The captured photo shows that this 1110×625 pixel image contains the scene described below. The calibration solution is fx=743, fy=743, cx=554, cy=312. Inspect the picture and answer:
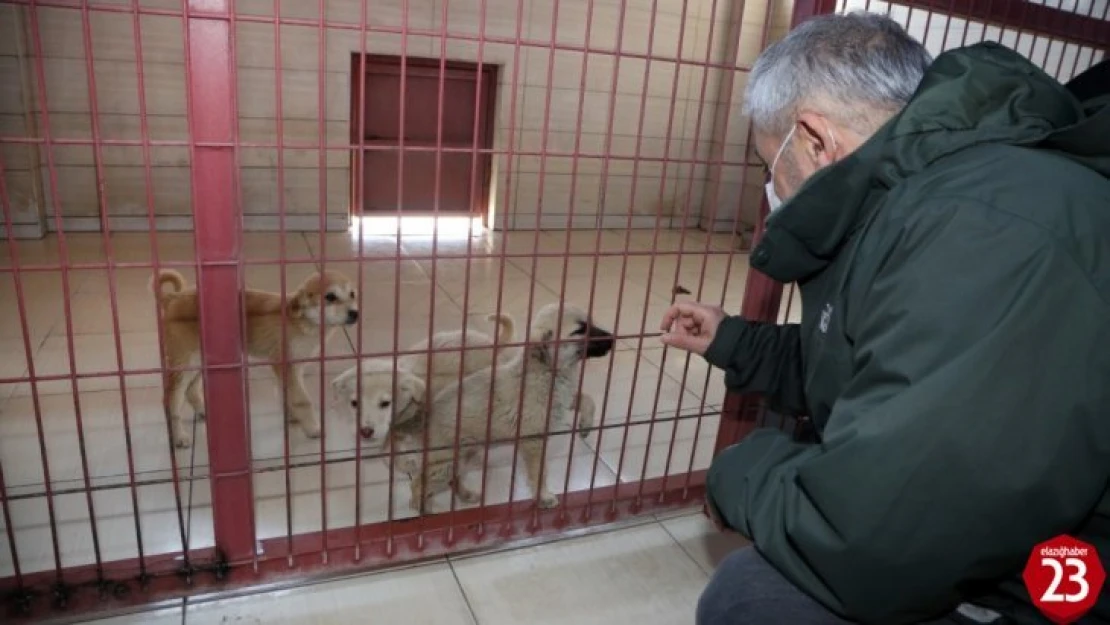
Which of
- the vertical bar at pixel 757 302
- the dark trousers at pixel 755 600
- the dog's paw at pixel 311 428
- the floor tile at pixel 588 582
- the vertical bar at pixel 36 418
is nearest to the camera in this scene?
the dark trousers at pixel 755 600

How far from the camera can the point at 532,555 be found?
285 centimetres

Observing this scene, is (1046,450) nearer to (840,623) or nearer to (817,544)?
(817,544)

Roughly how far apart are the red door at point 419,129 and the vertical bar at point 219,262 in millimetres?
5554

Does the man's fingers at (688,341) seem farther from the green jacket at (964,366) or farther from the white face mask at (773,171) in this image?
the green jacket at (964,366)

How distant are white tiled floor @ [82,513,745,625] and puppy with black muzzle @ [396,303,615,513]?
336 mm

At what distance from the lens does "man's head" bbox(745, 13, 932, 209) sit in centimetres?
155

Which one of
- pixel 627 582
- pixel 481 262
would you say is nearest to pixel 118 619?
pixel 627 582

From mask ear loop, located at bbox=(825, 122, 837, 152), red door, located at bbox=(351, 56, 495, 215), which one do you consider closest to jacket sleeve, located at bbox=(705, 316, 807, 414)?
mask ear loop, located at bbox=(825, 122, 837, 152)

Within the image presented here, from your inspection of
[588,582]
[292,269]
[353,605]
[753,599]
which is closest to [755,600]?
[753,599]

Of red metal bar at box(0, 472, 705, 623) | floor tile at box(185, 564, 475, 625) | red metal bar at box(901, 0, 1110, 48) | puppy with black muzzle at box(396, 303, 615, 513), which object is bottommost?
floor tile at box(185, 564, 475, 625)

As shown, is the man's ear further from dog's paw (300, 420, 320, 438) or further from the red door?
the red door

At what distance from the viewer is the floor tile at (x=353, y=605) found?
2.44m

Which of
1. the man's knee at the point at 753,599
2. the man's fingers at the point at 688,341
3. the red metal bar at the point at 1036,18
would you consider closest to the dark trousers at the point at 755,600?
the man's knee at the point at 753,599

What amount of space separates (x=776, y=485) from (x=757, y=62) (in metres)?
0.98
